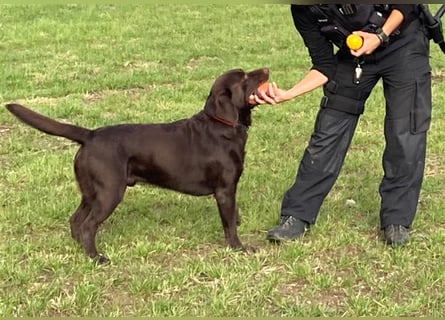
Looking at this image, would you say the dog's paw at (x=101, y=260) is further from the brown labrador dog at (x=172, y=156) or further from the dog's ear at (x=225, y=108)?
the dog's ear at (x=225, y=108)

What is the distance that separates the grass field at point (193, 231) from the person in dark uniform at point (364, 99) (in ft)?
0.64

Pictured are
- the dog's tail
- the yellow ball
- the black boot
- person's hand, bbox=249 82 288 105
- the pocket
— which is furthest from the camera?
the black boot

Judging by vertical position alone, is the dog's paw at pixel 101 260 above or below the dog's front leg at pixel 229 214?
below

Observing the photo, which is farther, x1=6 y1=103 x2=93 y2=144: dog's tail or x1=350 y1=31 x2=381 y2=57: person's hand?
x1=350 y1=31 x2=381 y2=57: person's hand

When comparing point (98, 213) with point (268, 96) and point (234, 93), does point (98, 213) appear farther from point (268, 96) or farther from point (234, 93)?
point (268, 96)

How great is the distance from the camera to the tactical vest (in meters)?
4.16

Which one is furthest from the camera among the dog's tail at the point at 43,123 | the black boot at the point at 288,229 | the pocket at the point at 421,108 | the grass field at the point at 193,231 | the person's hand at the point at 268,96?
the black boot at the point at 288,229

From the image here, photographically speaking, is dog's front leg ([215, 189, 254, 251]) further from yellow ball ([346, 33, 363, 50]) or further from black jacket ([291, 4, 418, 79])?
yellow ball ([346, 33, 363, 50])

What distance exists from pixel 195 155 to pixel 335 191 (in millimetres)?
1450

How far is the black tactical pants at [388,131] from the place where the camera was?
14.2 feet

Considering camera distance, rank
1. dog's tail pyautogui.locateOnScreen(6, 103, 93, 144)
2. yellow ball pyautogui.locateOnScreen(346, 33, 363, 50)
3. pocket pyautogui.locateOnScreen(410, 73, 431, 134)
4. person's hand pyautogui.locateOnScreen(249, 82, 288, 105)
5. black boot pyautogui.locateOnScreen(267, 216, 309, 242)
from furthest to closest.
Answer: black boot pyautogui.locateOnScreen(267, 216, 309, 242), pocket pyautogui.locateOnScreen(410, 73, 431, 134), person's hand pyautogui.locateOnScreen(249, 82, 288, 105), yellow ball pyautogui.locateOnScreen(346, 33, 363, 50), dog's tail pyautogui.locateOnScreen(6, 103, 93, 144)

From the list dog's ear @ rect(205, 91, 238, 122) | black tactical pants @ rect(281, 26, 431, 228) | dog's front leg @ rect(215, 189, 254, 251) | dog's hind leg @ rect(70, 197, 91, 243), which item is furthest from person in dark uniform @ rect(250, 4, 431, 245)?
dog's hind leg @ rect(70, 197, 91, 243)

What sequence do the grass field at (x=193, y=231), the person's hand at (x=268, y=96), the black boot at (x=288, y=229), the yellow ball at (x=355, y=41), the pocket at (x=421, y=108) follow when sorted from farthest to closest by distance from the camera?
the black boot at (x=288, y=229) → the pocket at (x=421, y=108) → the person's hand at (x=268, y=96) → the yellow ball at (x=355, y=41) → the grass field at (x=193, y=231)

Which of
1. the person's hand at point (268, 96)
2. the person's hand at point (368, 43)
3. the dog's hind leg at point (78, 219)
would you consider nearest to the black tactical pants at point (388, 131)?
the person's hand at point (368, 43)
